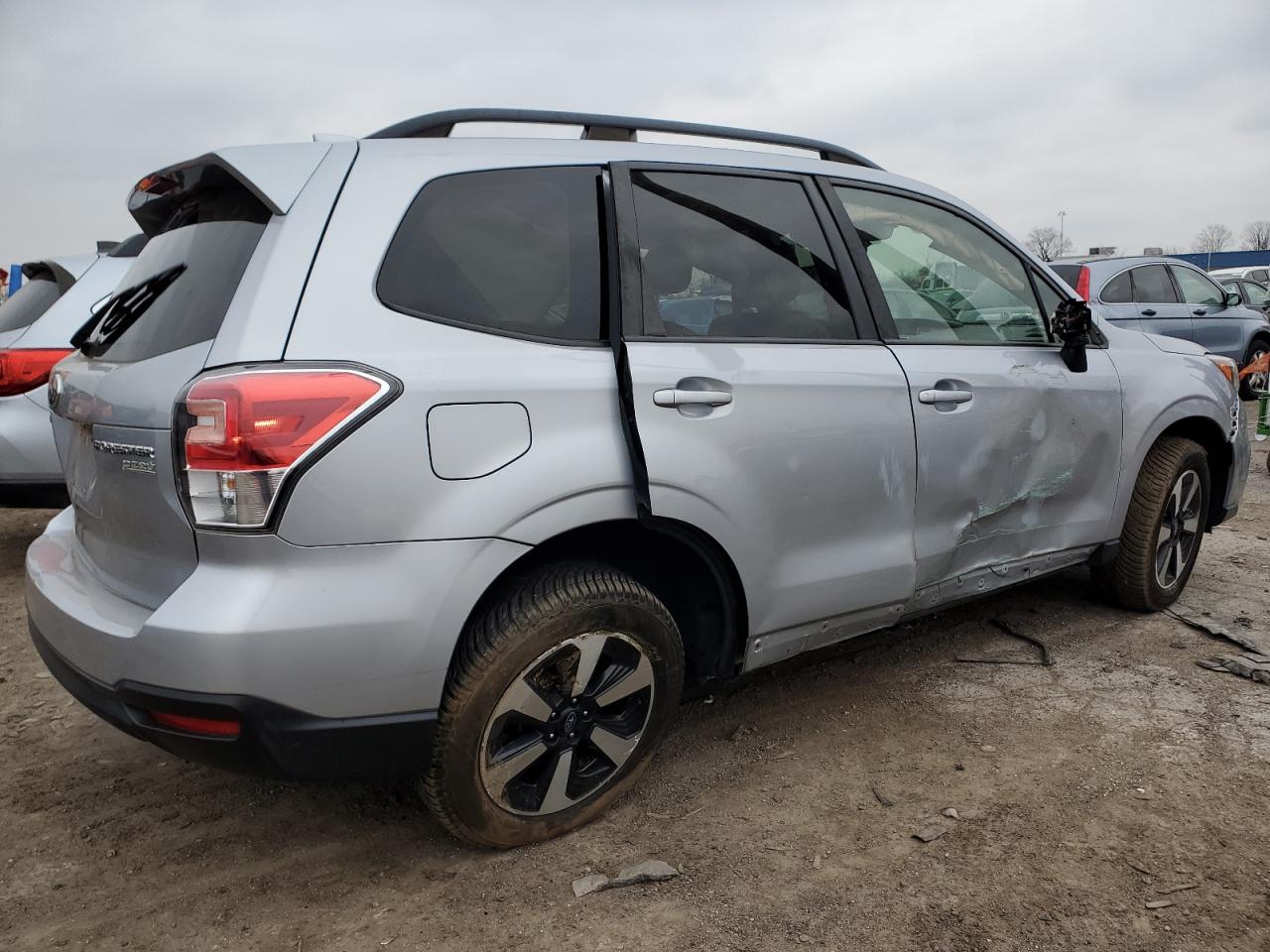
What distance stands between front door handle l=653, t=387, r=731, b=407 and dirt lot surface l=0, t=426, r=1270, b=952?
1097 mm

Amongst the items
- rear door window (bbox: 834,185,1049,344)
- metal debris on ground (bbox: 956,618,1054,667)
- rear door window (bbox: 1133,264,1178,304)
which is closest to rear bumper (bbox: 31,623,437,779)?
rear door window (bbox: 834,185,1049,344)

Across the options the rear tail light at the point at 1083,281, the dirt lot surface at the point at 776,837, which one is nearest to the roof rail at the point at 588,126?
the dirt lot surface at the point at 776,837

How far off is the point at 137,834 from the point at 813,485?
1.99 m

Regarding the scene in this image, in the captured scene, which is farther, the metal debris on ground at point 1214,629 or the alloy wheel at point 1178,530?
the alloy wheel at point 1178,530

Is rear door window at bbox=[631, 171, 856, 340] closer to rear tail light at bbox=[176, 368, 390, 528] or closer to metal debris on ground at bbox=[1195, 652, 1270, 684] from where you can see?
rear tail light at bbox=[176, 368, 390, 528]

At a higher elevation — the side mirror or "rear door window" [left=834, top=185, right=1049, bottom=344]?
"rear door window" [left=834, top=185, right=1049, bottom=344]

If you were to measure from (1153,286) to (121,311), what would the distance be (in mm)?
10143

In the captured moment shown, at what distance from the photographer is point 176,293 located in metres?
2.25

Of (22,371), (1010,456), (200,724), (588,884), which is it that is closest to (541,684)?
(588,884)

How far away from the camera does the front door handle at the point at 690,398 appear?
2.28 meters

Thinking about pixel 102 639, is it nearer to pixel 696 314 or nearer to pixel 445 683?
pixel 445 683

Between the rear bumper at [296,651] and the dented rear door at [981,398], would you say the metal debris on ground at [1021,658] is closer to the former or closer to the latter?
the dented rear door at [981,398]

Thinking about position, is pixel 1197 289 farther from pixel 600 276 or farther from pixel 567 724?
pixel 567 724

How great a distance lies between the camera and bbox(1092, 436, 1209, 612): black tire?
3.75 meters
